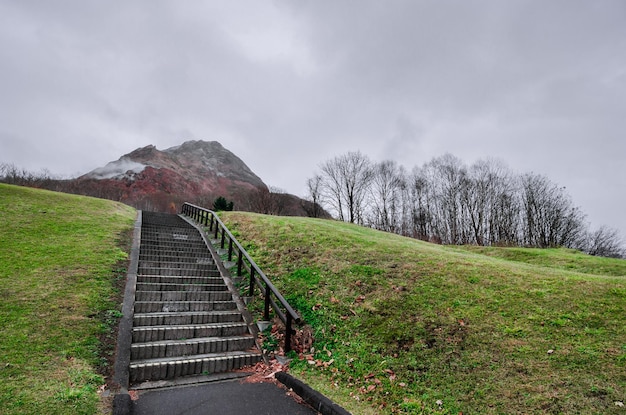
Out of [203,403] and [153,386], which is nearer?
[203,403]

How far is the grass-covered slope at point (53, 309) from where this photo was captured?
386cm

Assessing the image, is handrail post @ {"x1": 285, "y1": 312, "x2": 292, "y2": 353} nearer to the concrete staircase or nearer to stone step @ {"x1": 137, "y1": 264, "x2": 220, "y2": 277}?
the concrete staircase

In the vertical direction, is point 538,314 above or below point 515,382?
above

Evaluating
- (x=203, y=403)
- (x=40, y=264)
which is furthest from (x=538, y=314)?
(x=40, y=264)

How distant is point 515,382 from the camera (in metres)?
4.04

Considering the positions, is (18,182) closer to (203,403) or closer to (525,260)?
(203,403)

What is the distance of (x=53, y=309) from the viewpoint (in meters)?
5.63

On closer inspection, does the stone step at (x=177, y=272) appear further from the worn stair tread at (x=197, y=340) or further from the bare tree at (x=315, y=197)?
the bare tree at (x=315, y=197)

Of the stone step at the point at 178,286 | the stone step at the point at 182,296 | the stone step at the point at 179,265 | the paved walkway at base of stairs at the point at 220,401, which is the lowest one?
the paved walkway at base of stairs at the point at 220,401

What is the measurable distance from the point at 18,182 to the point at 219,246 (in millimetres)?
30121

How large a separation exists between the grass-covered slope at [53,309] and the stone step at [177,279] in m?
0.67

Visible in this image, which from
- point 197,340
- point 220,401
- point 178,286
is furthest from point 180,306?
point 220,401

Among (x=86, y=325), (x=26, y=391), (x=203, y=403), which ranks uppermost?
(x=86, y=325)

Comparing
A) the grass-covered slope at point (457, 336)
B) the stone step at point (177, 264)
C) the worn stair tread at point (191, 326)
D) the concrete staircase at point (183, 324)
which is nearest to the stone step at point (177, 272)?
the concrete staircase at point (183, 324)
